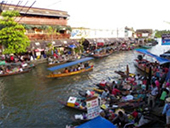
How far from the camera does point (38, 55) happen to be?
31.0m

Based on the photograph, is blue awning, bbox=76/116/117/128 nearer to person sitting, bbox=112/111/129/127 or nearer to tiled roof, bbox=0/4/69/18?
person sitting, bbox=112/111/129/127

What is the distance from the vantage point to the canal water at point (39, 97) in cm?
A: 1165

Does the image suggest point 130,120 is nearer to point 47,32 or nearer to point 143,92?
→ point 143,92

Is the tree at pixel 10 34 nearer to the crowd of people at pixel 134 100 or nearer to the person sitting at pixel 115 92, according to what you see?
the crowd of people at pixel 134 100

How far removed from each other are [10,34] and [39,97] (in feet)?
46.2

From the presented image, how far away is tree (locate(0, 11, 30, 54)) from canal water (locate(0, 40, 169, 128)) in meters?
5.50

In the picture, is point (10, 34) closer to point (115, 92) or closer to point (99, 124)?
point (115, 92)

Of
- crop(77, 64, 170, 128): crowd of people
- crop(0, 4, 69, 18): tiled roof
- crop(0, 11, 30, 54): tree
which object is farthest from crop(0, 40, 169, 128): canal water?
crop(0, 4, 69, 18): tiled roof

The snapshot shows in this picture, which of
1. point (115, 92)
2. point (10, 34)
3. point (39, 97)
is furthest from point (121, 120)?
point (10, 34)

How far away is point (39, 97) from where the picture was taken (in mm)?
15469

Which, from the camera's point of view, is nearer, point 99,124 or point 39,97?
point 99,124

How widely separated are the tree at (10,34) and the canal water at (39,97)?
5.50 m

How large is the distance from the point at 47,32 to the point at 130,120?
28641 mm

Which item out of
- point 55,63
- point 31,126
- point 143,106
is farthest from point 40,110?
point 55,63
